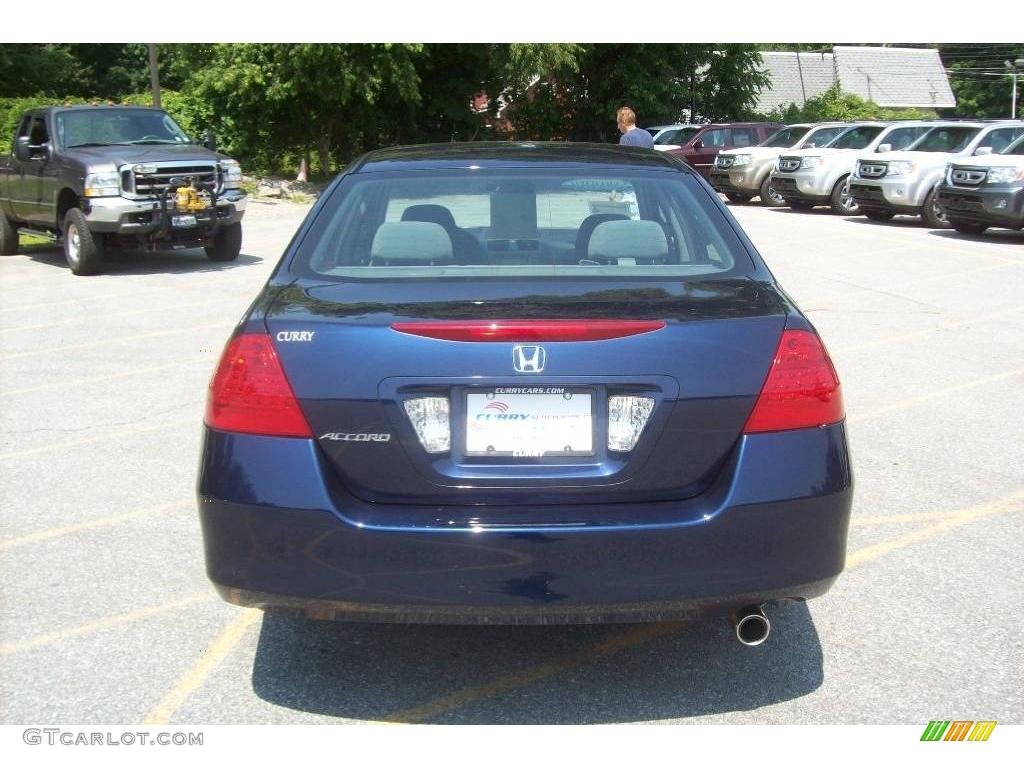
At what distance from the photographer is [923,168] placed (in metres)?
19.8

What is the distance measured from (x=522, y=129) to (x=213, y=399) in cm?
3752

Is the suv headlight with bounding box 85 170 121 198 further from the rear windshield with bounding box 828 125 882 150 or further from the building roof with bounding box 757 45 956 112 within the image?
the building roof with bounding box 757 45 956 112

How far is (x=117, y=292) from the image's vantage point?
42.1ft

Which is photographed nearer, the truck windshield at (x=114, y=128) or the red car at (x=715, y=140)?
the truck windshield at (x=114, y=128)

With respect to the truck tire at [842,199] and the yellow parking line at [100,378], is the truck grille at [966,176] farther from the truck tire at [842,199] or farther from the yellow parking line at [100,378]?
the yellow parking line at [100,378]

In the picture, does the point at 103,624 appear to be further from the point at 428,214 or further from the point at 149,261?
the point at 149,261

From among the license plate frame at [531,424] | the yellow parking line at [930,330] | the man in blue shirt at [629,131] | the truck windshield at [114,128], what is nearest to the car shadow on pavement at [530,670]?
the license plate frame at [531,424]

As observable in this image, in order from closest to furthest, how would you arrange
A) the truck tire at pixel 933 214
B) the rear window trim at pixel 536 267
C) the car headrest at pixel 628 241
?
the rear window trim at pixel 536 267 → the car headrest at pixel 628 241 → the truck tire at pixel 933 214

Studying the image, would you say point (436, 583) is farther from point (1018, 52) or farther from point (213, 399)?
point (1018, 52)

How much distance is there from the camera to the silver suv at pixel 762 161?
957 inches

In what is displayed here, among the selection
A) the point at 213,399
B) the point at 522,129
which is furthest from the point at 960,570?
the point at 522,129

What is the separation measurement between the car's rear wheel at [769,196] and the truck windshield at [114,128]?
42.8 ft

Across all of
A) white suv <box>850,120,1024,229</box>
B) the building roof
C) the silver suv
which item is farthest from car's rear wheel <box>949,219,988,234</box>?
the building roof

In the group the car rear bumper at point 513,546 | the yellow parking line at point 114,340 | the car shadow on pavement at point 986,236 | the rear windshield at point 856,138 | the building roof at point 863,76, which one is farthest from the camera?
the building roof at point 863,76
